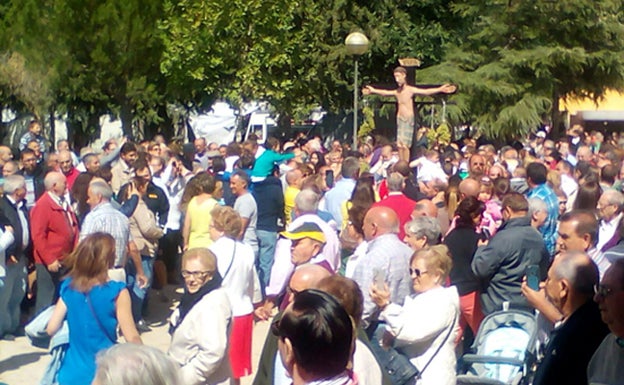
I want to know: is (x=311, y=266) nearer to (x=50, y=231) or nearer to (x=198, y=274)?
(x=198, y=274)

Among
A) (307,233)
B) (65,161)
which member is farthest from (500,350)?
(65,161)

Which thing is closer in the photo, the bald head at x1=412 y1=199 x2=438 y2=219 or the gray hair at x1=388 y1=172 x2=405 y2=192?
the bald head at x1=412 y1=199 x2=438 y2=219

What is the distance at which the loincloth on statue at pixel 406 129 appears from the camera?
53.9ft

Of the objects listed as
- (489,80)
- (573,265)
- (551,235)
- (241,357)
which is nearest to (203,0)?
(489,80)

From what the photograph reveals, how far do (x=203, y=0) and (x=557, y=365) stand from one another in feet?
83.8

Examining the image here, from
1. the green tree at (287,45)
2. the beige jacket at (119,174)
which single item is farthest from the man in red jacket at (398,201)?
the green tree at (287,45)

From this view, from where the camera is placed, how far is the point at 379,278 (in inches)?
259

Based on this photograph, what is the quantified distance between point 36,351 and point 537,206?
5187 mm

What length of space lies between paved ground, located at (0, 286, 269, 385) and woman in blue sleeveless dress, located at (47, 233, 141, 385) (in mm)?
2598

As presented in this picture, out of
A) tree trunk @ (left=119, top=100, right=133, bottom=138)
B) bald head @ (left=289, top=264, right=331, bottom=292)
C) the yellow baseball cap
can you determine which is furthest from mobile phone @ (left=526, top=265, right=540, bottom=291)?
tree trunk @ (left=119, top=100, right=133, bottom=138)

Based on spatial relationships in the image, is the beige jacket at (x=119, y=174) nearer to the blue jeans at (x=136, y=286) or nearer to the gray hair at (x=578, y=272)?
the blue jeans at (x=136, y=286)

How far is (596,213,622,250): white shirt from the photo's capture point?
8.87m

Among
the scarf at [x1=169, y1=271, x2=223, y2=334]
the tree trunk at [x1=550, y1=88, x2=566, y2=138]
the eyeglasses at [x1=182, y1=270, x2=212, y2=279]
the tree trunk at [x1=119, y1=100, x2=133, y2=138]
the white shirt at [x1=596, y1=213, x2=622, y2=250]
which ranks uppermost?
the eyeglasses at [x1=182, y1=270, x2=212, y2=279]

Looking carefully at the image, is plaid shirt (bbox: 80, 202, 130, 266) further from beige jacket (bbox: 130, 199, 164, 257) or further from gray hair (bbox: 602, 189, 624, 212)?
gray hair (bbox: 602, 189, 624, 212)
